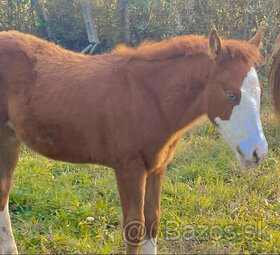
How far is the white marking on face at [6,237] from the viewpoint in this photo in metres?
3.01

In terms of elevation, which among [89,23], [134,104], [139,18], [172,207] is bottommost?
[172,207]

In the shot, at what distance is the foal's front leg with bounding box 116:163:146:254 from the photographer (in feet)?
8.39

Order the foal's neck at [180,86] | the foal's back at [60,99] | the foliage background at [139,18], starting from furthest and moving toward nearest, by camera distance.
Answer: the foliage background at [139,18] → the foal's back at [60,99] → the foal's neck at [180,86]

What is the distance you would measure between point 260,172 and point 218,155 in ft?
1.92

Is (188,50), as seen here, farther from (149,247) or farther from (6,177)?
(6,177)

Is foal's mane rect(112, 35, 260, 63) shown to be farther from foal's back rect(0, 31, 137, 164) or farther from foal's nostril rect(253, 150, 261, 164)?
foal's nostril rect(253, 150, 261, 164)

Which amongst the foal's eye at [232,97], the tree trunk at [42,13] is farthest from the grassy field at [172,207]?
the tree trunk at [42,13]

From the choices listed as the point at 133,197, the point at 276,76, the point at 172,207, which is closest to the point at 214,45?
the point at 133,197

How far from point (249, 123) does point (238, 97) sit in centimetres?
16

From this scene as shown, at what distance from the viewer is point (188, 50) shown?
101 inches

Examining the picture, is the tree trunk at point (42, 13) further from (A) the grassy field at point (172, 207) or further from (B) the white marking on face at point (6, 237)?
(B) the white marking on face at point (6, 237)

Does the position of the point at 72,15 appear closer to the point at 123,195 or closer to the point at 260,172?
the point at 260,172

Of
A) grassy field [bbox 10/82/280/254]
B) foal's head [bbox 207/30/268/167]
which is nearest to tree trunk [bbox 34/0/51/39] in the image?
grassy field [bbox 10/82/280/254]

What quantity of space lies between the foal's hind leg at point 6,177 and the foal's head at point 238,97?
150 cm
